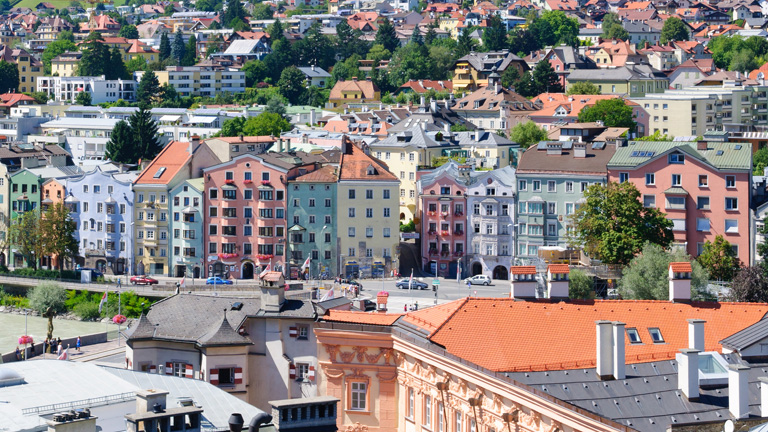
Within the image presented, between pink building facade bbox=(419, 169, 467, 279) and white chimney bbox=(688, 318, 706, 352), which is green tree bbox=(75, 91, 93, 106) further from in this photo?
white chimney bbox=(688, 318, 706, 352)

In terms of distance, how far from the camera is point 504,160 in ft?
372

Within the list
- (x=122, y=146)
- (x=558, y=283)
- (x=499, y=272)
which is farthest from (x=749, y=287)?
(x=122, y=146)

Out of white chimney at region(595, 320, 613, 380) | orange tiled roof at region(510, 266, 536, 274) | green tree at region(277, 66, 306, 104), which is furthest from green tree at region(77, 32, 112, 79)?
white chimney at region(595, 320, 613, 380)

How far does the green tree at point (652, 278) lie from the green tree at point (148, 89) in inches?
4144

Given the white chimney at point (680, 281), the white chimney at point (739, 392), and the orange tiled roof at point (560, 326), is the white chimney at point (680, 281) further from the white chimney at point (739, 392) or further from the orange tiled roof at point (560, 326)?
the white chimney at point (739, 392)

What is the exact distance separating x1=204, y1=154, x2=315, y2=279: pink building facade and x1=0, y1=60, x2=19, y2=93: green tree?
94770 mm

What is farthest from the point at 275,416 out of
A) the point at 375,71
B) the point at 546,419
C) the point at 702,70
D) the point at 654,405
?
the point at 375,71

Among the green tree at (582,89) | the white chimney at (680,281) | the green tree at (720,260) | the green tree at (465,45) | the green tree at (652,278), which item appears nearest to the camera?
the white chimney at (680,281)

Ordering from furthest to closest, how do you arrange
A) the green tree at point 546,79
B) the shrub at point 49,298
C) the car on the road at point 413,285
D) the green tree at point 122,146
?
the green tree at point 546,79
the green tree at point 122,146
the shrub at point 49,298
the car on the road at point 413,285

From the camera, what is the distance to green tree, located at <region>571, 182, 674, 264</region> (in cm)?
7912

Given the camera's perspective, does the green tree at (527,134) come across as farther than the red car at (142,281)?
Yes

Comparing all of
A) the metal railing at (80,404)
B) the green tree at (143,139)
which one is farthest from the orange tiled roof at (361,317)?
the green tree at (143,139)

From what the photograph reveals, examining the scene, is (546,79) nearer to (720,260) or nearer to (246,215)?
(246,215)

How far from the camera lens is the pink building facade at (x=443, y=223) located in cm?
9181
